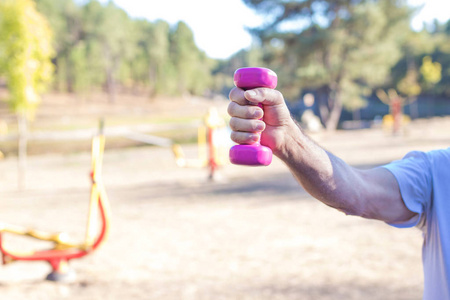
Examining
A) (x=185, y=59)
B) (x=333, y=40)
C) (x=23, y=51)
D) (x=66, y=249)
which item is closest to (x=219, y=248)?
(x=66, y=249)

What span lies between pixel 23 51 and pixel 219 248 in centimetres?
714

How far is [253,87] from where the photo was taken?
3.82ft

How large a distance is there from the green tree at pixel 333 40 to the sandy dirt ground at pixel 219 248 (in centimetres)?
1561

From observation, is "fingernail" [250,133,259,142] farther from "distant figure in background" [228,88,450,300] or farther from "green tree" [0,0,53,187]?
"green tree" [0,0,53,187]

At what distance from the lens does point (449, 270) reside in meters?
1.27

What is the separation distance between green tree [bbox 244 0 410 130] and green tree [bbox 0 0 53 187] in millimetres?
15631

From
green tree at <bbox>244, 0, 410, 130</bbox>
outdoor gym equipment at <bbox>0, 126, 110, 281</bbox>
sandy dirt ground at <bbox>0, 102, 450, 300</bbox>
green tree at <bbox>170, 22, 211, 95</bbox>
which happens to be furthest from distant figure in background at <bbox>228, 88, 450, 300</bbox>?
green tree at <bbox>170, 22, 211, 95</bbox>

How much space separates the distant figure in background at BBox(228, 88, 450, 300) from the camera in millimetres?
1189

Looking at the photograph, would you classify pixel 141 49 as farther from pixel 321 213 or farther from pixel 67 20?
pixel 321 213

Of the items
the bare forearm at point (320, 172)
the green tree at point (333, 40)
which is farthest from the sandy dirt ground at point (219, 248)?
the green tree at point (333, 40)

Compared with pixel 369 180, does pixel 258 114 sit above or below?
above

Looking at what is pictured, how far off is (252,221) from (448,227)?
16.9 ft

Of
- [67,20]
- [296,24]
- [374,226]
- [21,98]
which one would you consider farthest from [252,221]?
[67,20]

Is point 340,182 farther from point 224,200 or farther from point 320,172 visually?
point 224,200
